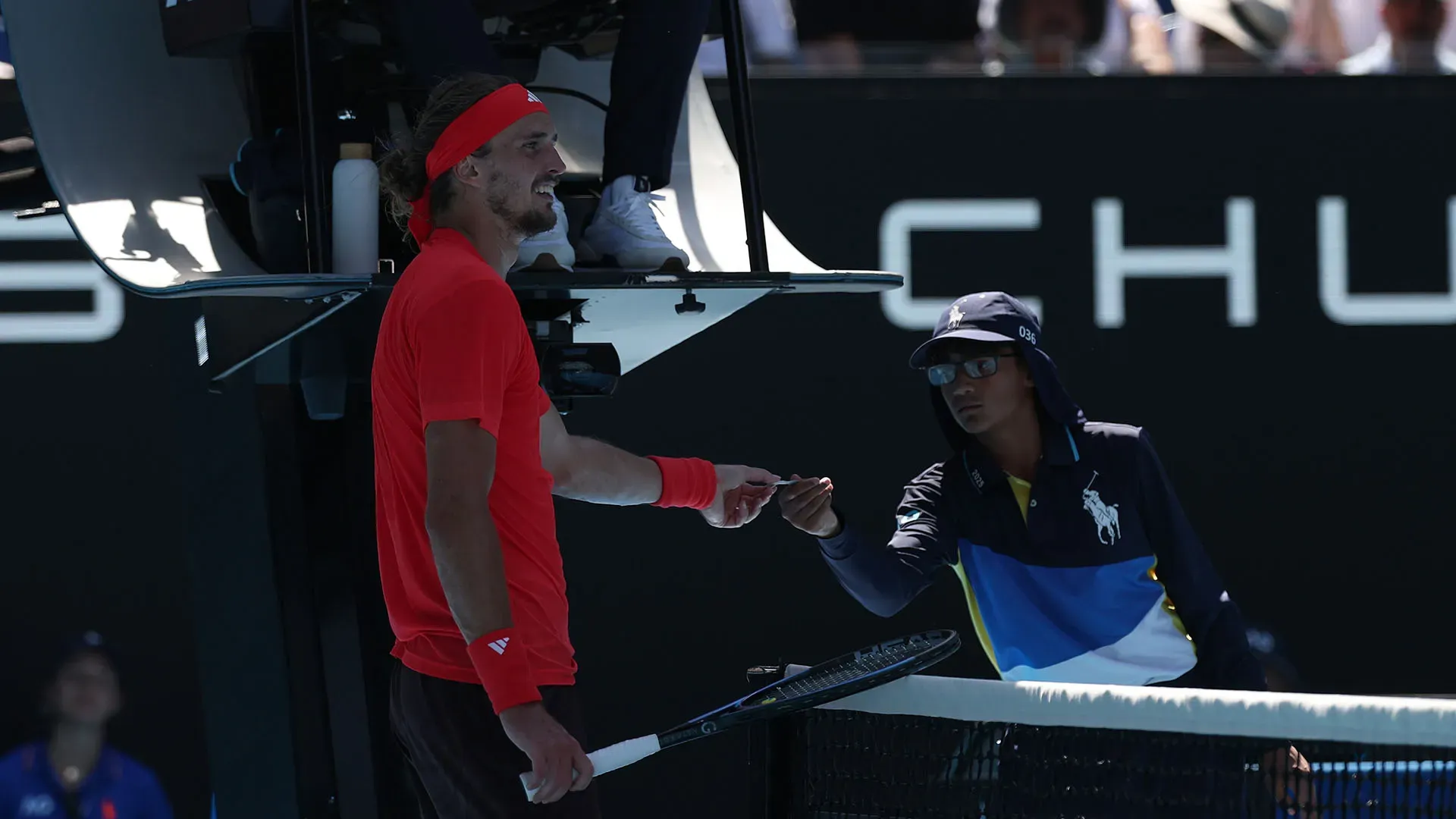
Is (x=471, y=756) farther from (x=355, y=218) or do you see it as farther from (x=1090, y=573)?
(x=1090, y=573)

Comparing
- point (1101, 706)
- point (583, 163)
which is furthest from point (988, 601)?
point (583, 163)

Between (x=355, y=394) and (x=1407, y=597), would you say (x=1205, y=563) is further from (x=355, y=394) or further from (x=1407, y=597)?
(x=1407, y=597)

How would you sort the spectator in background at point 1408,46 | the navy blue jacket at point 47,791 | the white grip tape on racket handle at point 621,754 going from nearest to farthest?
1. the white grip tape on racket handle at point 621,754
2. the navy blue jacket at point 47,791
3. the spectator in background at point 1408,46

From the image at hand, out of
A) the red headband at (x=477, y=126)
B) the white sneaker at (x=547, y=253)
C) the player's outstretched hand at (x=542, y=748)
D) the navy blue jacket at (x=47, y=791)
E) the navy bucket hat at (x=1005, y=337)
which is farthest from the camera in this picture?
the navy blue jacket at (x=47, y=791)

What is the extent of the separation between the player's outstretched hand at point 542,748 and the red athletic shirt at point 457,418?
0.12m

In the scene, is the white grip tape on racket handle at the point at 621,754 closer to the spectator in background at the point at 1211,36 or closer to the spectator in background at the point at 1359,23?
the spectator in background at the point at 1211,36

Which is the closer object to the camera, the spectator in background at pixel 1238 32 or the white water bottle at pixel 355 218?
the white water bottle at pixel 355 218

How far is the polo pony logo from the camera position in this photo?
10.8 ft

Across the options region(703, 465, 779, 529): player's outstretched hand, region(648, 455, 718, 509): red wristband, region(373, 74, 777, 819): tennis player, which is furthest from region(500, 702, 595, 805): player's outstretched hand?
region(703, 465, 779, 529): player's outstretched hand

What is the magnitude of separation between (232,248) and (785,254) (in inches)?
43.2

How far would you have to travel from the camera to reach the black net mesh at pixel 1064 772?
238 centimetres

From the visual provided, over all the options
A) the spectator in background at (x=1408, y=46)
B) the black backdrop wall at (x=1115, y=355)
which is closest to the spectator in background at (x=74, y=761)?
the black backdrop wall at (x=1115, y=355)

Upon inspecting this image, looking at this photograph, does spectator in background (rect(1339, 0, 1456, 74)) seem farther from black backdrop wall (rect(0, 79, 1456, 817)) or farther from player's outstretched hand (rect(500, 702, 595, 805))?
player's outstretched hand (rect(500, 702, 595, 805))

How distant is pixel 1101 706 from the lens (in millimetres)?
2383
